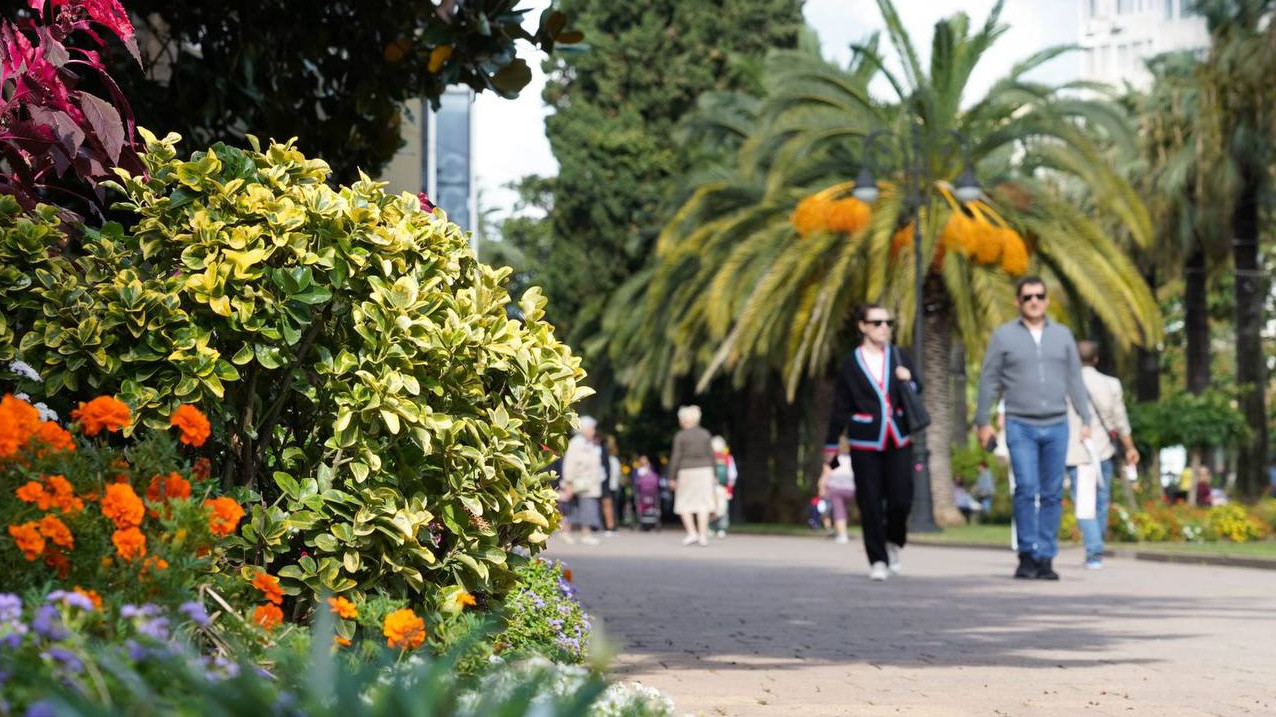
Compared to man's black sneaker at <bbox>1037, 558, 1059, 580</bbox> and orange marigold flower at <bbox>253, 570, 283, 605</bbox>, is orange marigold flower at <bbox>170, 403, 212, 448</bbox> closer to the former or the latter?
orange marigold flower at <bbox>253, 570, 283, 605</bbox>

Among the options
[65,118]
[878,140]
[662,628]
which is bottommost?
[662,628]

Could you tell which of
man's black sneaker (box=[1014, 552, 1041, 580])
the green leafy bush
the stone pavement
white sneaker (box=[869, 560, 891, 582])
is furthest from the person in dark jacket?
the green leafy bush

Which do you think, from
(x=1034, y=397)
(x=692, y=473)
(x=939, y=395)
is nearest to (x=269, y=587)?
(x=1034, y=397)

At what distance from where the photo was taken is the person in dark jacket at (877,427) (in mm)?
13398

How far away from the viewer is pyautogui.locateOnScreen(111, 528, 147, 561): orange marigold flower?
399 centimetres

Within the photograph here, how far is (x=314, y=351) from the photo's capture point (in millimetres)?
5699

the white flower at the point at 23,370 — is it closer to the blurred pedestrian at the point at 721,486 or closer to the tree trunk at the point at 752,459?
the blurred pedestrian at the point at 721,486

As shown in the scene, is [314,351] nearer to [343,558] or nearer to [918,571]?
[343,558]

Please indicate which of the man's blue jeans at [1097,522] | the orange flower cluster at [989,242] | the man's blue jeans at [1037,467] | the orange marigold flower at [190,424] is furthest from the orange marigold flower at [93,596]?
the orange flower cluster at [989,242]

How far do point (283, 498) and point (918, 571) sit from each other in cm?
1143

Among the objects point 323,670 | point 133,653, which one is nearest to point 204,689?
point 323,670

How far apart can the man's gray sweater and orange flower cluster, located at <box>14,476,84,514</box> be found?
10.2 metres

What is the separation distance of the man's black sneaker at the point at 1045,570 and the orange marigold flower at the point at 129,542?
11193mm

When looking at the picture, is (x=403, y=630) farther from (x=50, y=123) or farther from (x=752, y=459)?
(x=752, y=459)
